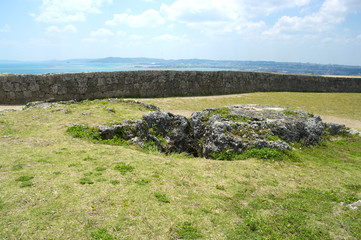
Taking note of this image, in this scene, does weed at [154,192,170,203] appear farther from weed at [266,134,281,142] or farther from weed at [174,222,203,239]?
weed at [266,134,281,142]

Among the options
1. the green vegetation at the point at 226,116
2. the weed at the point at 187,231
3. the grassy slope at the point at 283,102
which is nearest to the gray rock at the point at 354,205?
the weed at the point at 187,231

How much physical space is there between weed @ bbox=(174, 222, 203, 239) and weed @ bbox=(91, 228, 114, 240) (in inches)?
36.2

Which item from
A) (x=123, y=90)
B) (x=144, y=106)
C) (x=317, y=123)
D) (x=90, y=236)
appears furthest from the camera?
(x=123, y=90)

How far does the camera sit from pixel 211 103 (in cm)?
1647

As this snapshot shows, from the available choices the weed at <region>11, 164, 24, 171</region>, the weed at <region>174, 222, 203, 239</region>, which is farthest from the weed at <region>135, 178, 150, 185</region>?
the weed at <region>11, 164, 24, 171</region>

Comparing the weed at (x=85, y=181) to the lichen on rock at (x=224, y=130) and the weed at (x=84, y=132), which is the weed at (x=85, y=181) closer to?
the weed at (x=84, y=132)

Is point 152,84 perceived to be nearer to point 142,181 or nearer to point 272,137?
point 272,137

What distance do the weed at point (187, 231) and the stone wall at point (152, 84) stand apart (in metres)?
13.5

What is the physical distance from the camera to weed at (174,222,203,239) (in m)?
3.37

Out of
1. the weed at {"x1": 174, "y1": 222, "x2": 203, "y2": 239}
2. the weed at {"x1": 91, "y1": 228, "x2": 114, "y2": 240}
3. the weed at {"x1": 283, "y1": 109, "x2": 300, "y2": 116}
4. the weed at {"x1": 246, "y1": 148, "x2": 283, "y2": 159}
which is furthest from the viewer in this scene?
the weed at {"x1": 283, "y1": 109, "x2": 300, "y2": 116}

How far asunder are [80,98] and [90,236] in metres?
13.2

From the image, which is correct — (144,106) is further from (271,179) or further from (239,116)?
(271,179)

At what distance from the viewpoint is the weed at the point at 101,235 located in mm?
3174

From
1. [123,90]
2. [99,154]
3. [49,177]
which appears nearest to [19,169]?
[49,177]
